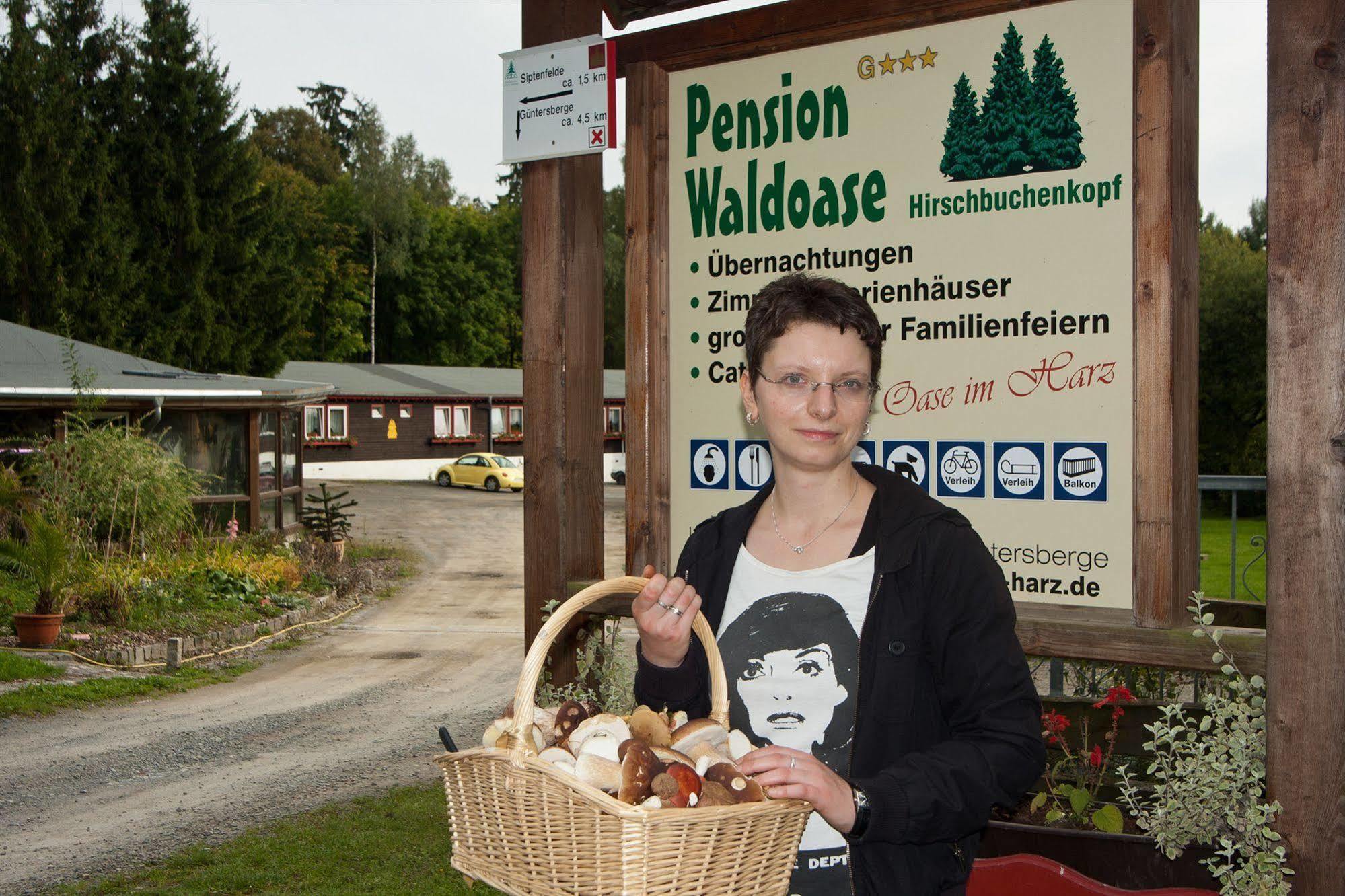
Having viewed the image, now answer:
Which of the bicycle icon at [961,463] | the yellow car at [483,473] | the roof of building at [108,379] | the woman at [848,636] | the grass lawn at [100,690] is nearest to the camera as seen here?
the woman at [848,636]

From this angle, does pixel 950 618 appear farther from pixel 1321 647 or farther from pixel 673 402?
pixel 673 402

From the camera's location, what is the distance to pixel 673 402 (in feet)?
13.4

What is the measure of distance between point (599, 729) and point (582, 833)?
0.78ft

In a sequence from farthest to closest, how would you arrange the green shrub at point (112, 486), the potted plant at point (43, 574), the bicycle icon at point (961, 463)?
the green shrub at point (112, 486) → the potted plant at point (43, 574) → the bicycle icon at point (961, 463)

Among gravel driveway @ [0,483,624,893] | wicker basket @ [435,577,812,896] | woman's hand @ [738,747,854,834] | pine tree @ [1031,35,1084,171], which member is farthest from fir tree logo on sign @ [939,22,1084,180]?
gravel driveway @ [0,483,624,893]

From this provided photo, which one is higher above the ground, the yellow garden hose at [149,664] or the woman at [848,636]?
the woman at [848,636]

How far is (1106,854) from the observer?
353cm

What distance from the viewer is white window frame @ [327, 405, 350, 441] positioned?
3959cm

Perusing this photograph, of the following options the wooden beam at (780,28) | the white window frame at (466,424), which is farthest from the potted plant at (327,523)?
the white window frame at (466,424)

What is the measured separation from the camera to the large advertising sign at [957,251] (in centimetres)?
331

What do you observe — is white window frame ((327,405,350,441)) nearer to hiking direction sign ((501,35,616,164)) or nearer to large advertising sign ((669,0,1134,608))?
hiking direction sign ((501,35,616,164))

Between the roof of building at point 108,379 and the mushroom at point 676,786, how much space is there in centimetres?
1608

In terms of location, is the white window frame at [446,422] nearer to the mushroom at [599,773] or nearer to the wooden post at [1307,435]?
the wooden post at [1307,435]

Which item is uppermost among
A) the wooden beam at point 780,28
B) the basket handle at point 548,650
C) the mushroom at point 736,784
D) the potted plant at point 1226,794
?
the wooden beam at point 780,28
